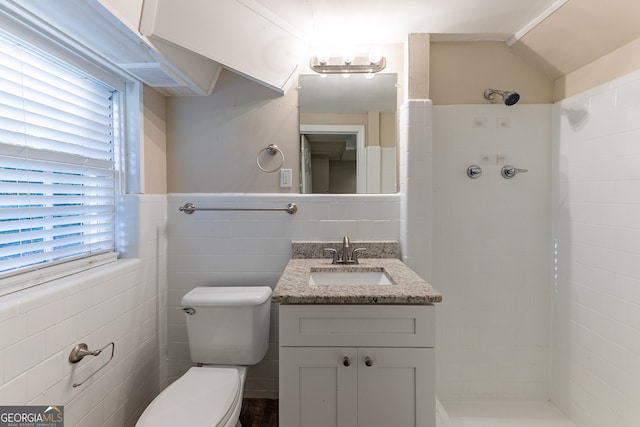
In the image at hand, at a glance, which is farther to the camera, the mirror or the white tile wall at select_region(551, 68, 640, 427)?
the mirror

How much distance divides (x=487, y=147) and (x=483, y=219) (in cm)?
43

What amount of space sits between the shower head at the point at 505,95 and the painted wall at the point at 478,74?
0.11 ft

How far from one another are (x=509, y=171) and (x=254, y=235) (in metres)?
1.57

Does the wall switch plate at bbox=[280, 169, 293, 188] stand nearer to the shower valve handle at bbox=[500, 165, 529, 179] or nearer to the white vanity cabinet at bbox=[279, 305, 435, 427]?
the white vanity cabinet at bbox=[279, 305, 435, 427]

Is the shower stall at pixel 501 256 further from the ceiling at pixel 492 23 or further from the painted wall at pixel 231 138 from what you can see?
the painted wall at pixel 231 138

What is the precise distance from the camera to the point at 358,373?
1.24 metres

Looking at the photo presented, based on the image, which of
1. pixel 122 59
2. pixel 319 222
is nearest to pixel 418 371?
pixel 319 222

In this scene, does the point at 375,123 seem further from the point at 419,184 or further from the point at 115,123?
the point at 115,123

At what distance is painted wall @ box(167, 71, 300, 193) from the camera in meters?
1.94

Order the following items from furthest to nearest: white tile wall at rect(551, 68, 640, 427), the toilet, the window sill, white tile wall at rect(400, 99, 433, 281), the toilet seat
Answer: white tile wall at rect(400, 99, 433, 281), the toilet, white tile wall at rect(551, 68, 640, 427), the toilet seat, the window sill

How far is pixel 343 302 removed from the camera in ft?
4.01

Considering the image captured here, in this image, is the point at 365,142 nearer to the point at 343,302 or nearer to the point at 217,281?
the point at 343,302

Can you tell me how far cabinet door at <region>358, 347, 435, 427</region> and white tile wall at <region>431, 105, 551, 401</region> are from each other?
0.77 meters

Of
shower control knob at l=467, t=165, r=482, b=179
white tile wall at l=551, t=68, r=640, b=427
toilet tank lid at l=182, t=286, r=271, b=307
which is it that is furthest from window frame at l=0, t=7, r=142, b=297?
white tile wall at l=551, t=68, r=640, b=427
